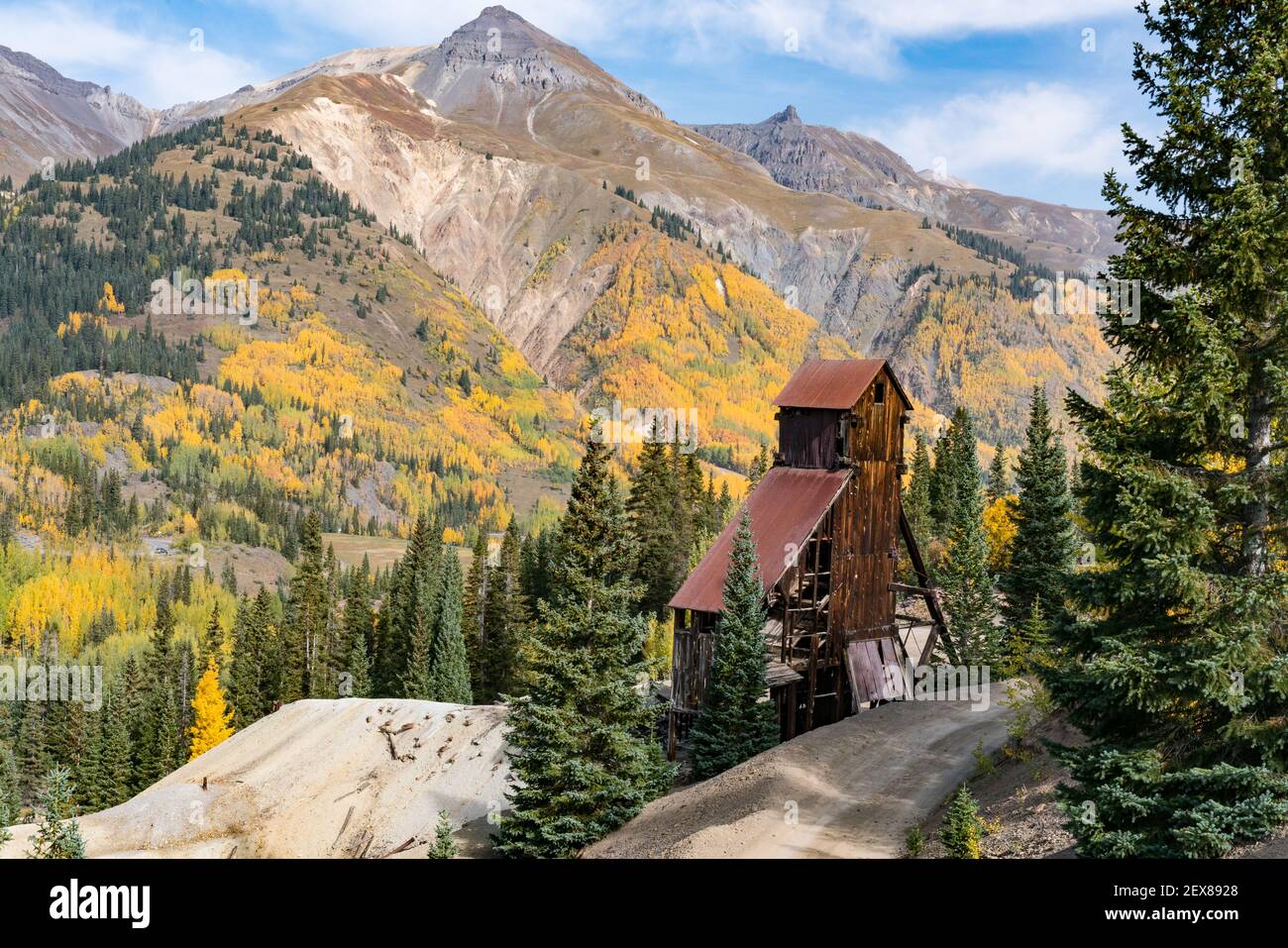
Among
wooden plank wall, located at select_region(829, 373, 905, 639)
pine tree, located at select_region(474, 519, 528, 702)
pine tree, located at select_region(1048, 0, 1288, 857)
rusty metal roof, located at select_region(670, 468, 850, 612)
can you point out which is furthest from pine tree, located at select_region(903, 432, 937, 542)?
pine tree, located at select_region(1048, 0, 1288, 857)

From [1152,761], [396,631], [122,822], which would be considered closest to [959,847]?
[1152,761]

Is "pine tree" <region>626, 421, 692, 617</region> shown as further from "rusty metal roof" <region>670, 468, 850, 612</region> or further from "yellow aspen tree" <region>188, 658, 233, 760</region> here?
"yellow aspen tree" <region>188, 658, 233, 760</region>

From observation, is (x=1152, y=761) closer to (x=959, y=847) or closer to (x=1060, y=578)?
(x=1060, y=578)

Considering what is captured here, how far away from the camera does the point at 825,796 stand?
2834cm

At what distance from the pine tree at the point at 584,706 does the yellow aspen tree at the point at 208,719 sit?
57264 millimetres

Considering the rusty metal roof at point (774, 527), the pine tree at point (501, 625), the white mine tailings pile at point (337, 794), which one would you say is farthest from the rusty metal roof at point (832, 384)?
the pine tree at point (501, 625)

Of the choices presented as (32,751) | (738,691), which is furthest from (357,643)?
(738,691)

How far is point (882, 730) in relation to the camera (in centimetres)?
3525

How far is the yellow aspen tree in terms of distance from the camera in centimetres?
7988

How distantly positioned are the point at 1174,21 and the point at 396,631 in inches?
2824

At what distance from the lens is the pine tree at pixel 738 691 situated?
36.1 meters

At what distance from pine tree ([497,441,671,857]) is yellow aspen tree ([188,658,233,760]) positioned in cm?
5726

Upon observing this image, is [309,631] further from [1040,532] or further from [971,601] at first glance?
[1040,532]
